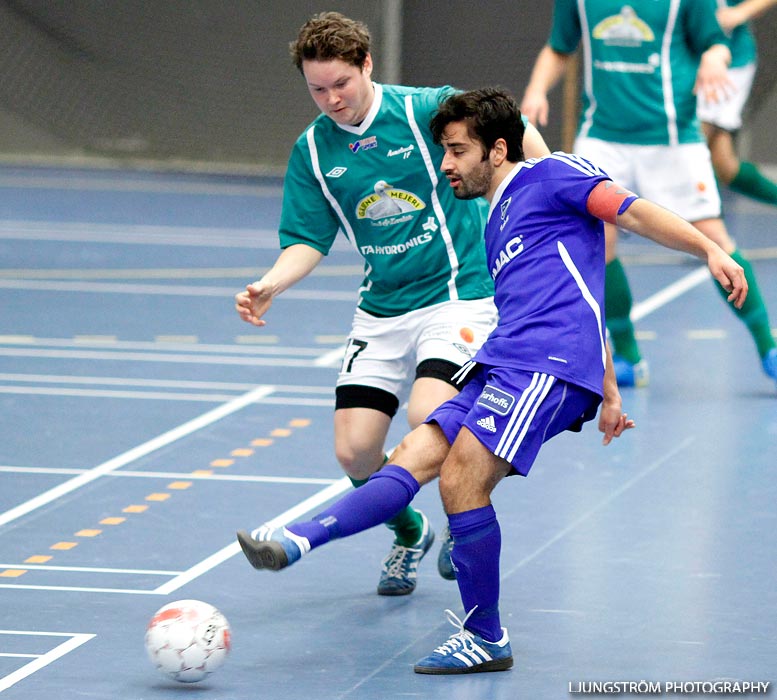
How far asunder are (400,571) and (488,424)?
1116 millimetres

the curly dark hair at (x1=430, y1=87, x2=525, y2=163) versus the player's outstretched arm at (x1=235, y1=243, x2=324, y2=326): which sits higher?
the curly dark hair at (x1=430, y1=87, x2=525, y2=163)

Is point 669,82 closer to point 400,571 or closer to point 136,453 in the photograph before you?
point 136,453

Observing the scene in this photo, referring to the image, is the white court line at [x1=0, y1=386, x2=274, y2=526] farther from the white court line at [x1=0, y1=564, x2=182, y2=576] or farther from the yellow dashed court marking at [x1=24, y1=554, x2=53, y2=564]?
the white court line at [x1=0, y1=564, x2=182, y2=576]

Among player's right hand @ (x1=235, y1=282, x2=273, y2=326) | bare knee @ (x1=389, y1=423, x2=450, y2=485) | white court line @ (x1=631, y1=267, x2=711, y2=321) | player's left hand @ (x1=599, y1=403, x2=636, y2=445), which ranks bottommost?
white court line @ (x1=631, y1=267, x2=711, y2=321)

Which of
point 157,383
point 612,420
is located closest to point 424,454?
point 612,420

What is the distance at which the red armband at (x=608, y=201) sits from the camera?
13.8 ft

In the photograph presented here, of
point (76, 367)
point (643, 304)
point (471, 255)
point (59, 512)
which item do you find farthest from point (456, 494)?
point (643, 304)

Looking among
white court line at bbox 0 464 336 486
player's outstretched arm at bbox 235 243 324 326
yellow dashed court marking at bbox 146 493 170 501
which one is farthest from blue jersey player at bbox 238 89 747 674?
white court line at bbox 0 464 336 486

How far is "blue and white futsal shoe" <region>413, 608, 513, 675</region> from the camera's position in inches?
170

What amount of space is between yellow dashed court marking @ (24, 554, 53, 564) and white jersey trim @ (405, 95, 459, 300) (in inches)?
66.9

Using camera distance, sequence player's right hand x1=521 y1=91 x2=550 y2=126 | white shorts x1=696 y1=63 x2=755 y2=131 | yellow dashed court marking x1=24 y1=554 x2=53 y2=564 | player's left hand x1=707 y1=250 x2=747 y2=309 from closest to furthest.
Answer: player's left hand x1=707 y1=250 x2=747 y2=309, yellow dashed court marking x1=24 y1=554 x2=53 y2=564, player's right hand x1=521 y1=91 x2=550 y2=126, white shorts x1=696 y1=63 x2=755 y2=131

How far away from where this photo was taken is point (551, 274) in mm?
4324

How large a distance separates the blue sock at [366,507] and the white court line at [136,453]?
2.17 m

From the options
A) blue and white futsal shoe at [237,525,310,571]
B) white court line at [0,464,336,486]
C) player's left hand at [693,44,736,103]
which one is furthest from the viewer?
player's left hand at [693,44,736,103]
